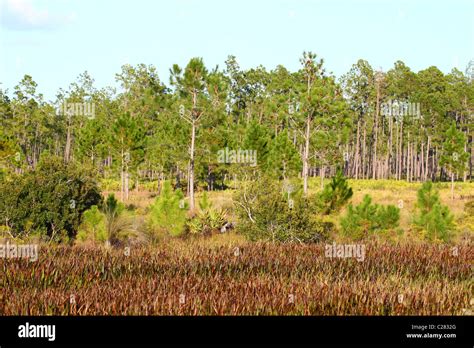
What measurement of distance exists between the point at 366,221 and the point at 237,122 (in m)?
37.9

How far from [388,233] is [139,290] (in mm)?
12874

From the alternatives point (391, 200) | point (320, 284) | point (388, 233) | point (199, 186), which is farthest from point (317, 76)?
point (320, 284)

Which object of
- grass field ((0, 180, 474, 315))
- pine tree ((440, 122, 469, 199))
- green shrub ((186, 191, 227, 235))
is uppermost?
pine tree ((440, 122, 469, 199))

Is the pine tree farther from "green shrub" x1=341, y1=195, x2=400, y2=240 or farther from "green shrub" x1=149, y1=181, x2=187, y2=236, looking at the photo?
"green shrub" x1=149, y1=181, x2=187, y2=236

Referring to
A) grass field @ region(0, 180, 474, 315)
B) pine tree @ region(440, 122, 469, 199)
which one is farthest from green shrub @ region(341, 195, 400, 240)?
pine tree @ region(440, 122, 469, 199)

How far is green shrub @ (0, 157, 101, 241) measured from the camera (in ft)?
61.2

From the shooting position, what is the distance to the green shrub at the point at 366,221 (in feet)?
61.4

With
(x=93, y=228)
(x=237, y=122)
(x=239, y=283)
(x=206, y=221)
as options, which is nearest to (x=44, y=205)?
(x=93, y=228)

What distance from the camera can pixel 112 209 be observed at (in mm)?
19969

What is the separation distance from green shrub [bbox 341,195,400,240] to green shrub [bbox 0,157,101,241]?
8915 mm

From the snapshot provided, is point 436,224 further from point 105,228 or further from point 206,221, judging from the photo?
point 105,228

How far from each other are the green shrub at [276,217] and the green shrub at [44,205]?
18.1ft

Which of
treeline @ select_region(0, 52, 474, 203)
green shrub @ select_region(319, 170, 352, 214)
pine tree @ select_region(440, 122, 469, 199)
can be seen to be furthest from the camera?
pine tree @ select_region(440, 122, 469, 199)

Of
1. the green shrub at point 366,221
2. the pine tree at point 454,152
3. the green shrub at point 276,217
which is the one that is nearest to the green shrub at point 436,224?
the green shrub at point 366,221
